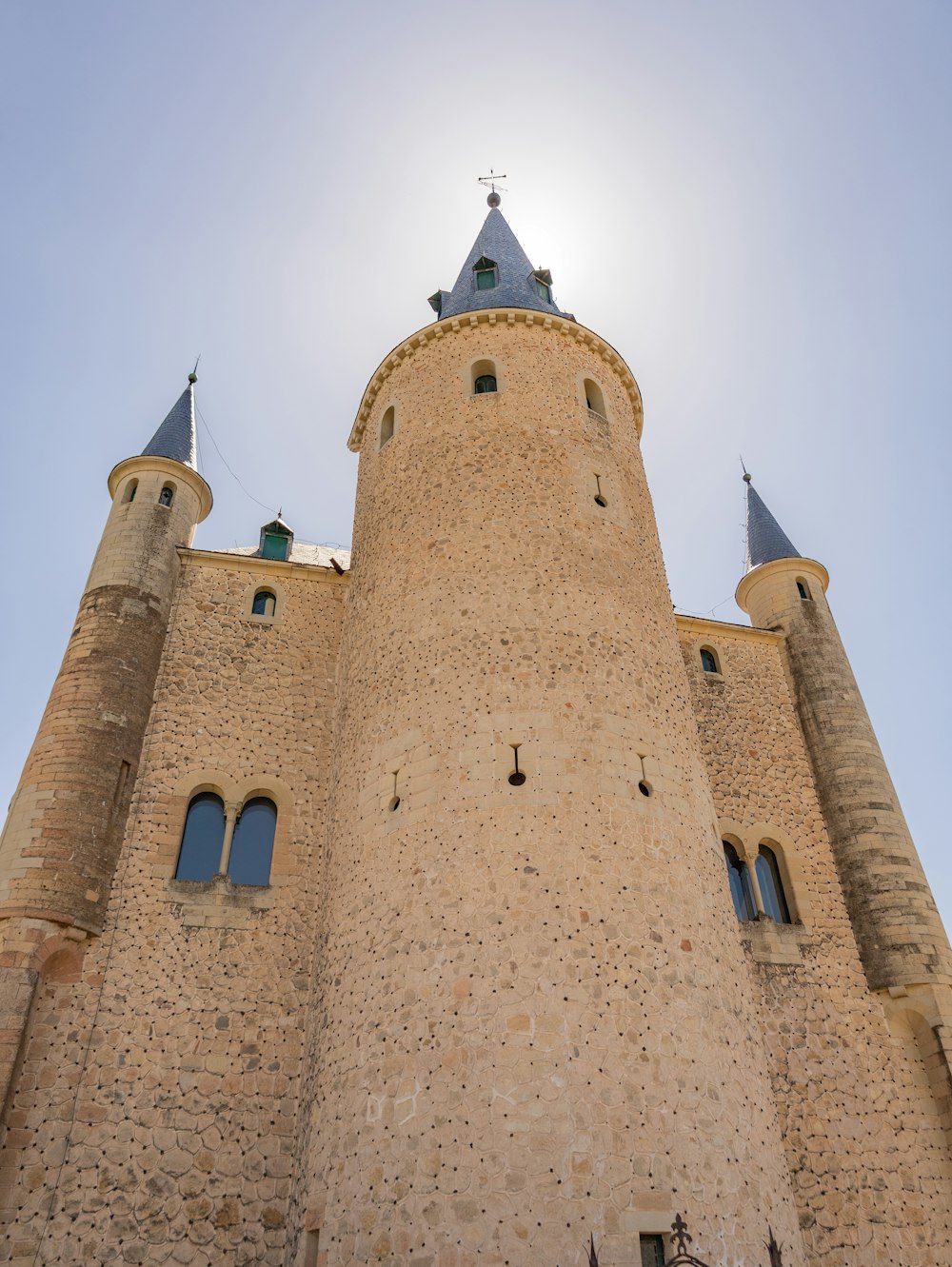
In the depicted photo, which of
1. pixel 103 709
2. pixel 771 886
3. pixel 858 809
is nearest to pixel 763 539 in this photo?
pixel 858 809

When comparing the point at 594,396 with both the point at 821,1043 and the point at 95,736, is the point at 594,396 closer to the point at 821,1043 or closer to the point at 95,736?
the point at 95,736

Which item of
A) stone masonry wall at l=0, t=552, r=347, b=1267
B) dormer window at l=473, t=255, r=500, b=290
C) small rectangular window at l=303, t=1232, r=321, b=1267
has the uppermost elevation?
dormer window at l=473, t=255, r=500, b=290

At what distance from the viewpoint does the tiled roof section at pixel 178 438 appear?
58.6ft

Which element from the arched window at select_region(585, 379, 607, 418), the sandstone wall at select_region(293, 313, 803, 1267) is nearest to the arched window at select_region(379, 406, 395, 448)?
the sandstone wall at select_region(293, 313, 803, 1267)

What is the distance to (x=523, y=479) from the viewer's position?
1446 centimetres

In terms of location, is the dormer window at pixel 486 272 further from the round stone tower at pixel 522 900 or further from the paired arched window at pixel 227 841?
the paired arched window at pixel 227 841

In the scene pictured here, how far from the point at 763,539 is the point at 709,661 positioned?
13.1ft

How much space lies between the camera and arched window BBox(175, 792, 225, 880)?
13578 mm

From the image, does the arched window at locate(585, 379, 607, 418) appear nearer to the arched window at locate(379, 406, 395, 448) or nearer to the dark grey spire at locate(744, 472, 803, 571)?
the arched window at locate(379, 406, 395, 448)

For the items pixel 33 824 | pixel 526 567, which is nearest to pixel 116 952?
pixel 33 824

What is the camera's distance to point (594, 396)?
17.2 meters

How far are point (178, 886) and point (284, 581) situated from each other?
606 cm

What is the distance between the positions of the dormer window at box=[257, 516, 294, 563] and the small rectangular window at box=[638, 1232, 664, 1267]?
14.3 m

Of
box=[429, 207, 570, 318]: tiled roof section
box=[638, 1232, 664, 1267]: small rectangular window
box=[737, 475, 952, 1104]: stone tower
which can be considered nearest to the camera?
box=[638, 1232, 664, 1267]: small rectangular window
